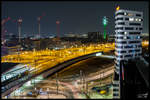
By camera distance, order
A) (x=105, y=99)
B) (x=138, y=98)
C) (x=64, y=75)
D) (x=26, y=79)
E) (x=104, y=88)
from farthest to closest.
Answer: (x=64, y=75), (x=26, y=79), (x=104, y=88), (x=105, y=99), (x=138, y=98)

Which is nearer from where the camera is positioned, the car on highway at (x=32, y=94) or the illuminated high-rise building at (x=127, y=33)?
the car on highway at (x=32, y=94)

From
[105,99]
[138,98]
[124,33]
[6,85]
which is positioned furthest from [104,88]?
[6,85]

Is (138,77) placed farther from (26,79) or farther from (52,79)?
(26,79)

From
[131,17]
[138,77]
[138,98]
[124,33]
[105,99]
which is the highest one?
[131,17]

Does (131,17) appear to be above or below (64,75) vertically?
above

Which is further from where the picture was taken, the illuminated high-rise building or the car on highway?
the illuminated high-rise building

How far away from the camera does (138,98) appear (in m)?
14.5

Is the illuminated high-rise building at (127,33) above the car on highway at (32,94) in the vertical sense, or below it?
above

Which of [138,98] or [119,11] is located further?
[119,11]

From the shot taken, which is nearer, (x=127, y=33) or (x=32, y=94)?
(x=32, y=94)

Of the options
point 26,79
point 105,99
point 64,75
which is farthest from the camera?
point 64,75

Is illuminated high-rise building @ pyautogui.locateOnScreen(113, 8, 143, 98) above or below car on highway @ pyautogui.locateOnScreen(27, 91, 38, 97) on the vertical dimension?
above

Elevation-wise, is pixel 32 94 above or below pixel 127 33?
below

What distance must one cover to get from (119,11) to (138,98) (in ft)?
57.5
